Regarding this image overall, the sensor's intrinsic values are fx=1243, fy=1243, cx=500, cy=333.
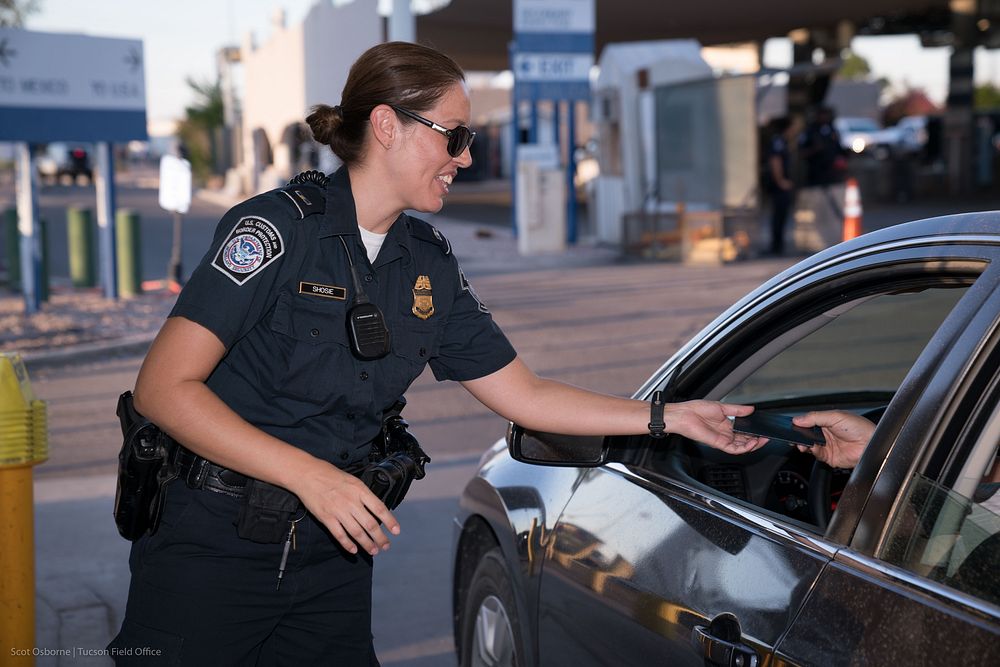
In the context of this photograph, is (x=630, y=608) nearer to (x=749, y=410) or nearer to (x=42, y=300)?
(x=749, y=410)

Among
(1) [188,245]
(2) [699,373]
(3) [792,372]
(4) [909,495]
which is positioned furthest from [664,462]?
(1) [188,245]

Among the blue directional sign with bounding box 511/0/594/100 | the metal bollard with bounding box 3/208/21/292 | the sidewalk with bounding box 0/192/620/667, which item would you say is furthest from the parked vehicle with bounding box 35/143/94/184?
the sidewalk with bounding box 0/192/620/667

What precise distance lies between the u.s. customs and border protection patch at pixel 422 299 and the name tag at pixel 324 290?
0.20 metres

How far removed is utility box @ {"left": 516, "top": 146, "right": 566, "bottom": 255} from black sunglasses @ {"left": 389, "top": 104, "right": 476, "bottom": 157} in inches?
635

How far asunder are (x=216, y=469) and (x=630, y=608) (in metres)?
0.87

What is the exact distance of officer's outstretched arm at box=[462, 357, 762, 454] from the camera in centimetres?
265

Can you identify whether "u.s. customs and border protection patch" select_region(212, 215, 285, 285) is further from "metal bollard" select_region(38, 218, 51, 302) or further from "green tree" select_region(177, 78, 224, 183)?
"green tree" select_region(177, 78, 224, 183)

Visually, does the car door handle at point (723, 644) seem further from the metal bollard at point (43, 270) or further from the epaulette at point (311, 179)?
the metal bollard at point (43, 270)

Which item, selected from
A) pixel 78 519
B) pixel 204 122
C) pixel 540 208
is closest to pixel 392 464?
pixel 78 519

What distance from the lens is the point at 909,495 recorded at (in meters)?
1.99

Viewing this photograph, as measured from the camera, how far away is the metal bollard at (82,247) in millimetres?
15055

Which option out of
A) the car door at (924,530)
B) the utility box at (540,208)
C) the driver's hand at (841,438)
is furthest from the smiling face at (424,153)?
the utility box at (540,208)

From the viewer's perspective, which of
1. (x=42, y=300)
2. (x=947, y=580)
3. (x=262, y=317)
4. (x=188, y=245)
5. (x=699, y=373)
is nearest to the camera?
(x=947, y=580)

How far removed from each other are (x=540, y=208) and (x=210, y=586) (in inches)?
654
